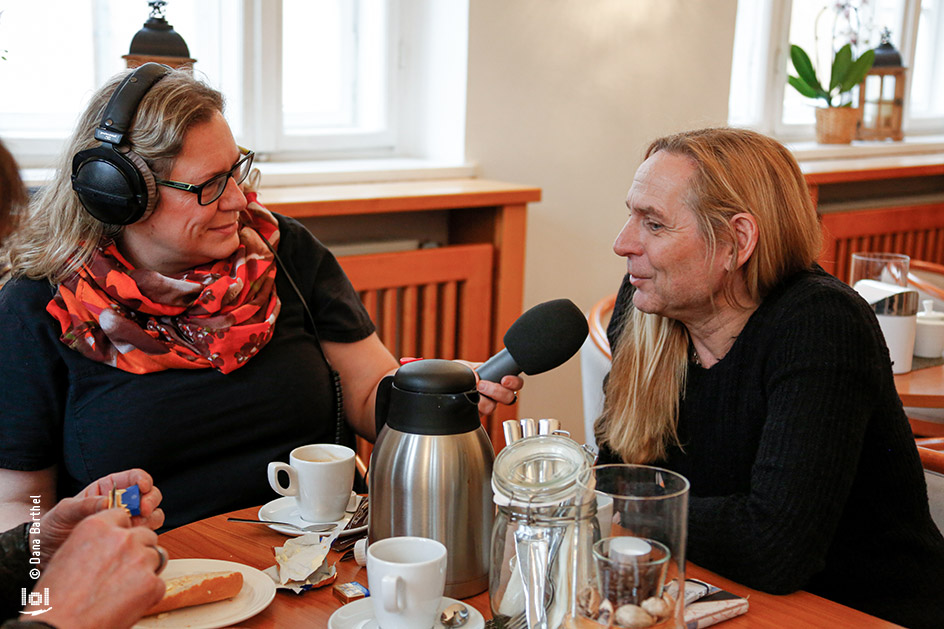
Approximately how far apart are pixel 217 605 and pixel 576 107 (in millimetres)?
Answer: 2173

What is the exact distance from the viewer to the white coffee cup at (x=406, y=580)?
0.87m

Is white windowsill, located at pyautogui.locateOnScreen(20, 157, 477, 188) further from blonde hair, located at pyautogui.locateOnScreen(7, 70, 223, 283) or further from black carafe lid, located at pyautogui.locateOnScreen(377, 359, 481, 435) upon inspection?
black carafe lid, located at pyautogui.locateOnScreen(377, 359, 481, 435)

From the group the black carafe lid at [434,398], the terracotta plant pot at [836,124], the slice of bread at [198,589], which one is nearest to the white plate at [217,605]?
the slice of bread at [198,589]

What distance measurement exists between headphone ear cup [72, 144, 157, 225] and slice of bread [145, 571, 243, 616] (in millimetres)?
613

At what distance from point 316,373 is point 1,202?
0.80m

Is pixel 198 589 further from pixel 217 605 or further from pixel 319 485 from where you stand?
pixel 319 485

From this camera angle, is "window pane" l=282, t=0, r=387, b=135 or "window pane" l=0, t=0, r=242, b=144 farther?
"window pane" l=282, t=0, r=387, b=135

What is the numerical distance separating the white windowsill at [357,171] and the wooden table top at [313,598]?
1.30m

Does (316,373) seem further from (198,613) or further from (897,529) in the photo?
(897,529)

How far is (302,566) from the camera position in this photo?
1.05 meters

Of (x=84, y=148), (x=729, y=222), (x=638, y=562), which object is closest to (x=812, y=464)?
(x=729, y=222)

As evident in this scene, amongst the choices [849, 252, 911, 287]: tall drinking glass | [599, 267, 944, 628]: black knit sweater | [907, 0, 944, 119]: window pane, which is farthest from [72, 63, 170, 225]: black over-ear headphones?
[907, 0, 944, 119]: window pane

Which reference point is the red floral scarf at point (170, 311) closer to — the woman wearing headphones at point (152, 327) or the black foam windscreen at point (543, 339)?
the woman wearing headphones at point (152, 327)

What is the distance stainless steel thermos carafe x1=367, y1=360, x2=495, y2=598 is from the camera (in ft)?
3.31
